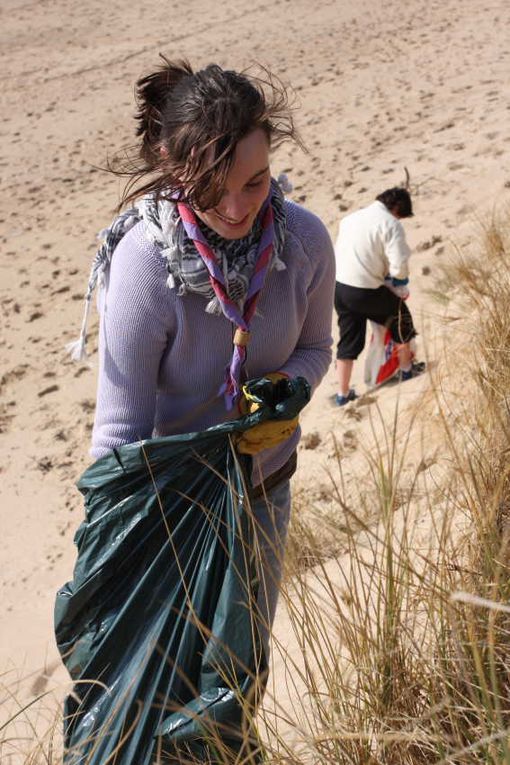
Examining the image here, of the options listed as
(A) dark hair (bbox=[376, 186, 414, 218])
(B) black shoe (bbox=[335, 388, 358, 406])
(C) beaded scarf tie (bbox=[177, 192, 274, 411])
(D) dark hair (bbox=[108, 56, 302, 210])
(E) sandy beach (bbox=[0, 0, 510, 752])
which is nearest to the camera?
(D) dark hair (bbox=[108, 56, 302, 210])

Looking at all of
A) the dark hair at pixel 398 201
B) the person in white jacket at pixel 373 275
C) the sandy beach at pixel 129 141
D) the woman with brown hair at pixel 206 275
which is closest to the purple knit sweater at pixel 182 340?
the woman with brown hair at pixel 206 275

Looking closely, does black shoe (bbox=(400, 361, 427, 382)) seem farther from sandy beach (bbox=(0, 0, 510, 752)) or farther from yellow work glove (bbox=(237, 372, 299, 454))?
yellow work glove (bbox=(237, 372, 299, 454))

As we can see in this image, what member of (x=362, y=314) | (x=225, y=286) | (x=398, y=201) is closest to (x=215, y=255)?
(x=225, y=286)

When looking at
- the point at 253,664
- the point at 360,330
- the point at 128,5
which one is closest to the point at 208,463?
the point at 253,664

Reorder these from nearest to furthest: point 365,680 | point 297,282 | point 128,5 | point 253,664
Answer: point 365,680 → point 253,664 → point 297,282 → point 128,5

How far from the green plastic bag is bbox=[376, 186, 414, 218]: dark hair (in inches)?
124

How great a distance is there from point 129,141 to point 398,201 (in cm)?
501

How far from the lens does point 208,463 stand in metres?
1.74

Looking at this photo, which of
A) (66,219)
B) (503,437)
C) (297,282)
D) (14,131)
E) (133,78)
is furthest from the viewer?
(133,78)

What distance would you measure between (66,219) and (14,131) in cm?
258

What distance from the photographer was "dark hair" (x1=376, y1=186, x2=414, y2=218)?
4.64 metres

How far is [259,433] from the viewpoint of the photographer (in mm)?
1794

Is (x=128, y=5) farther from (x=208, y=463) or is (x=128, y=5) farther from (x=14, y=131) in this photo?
(x=208, y=463)

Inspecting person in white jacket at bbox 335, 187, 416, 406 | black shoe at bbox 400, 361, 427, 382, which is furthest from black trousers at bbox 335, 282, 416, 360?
black shoe at bbox 400, 361, 427, 382
